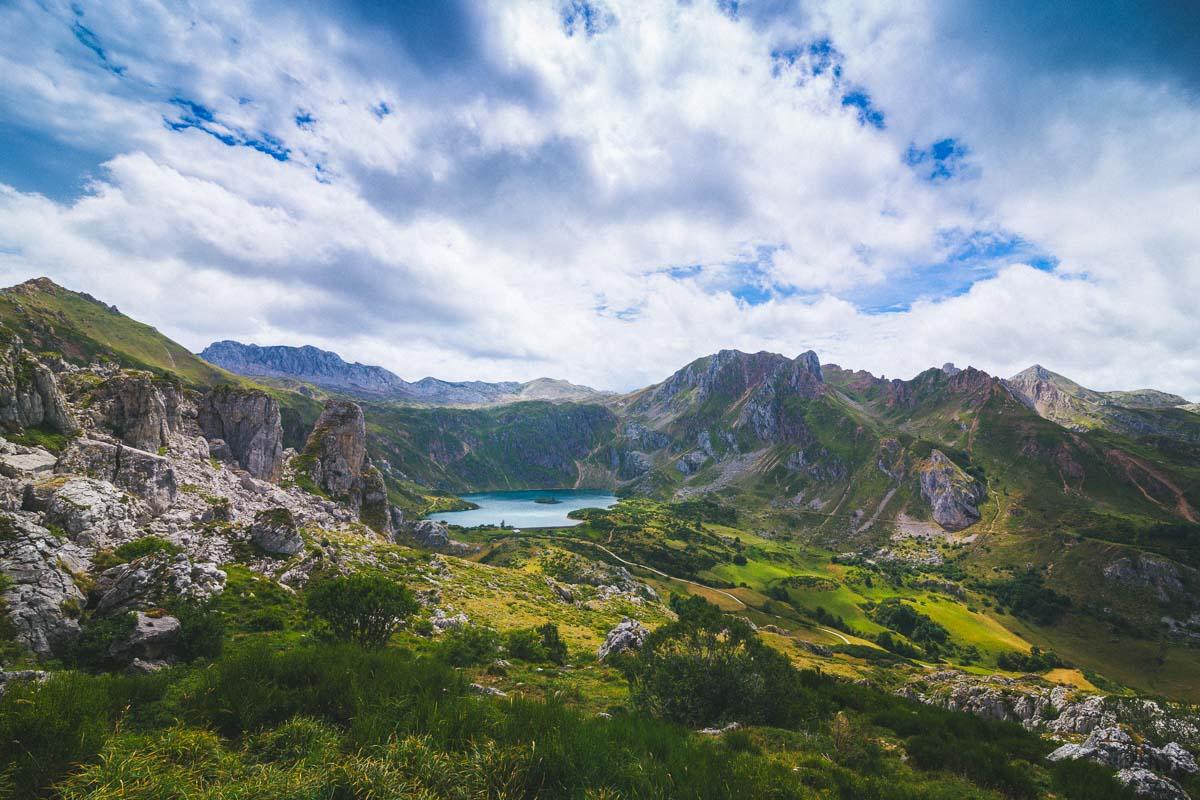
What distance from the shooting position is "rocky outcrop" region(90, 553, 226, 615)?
2423 centimetres

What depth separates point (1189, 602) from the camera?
142750mm

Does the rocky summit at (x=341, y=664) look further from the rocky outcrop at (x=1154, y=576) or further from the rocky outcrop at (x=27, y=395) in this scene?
the rocky outcrop at (x=1154, y=576)

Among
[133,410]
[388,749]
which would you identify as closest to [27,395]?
[133,410]

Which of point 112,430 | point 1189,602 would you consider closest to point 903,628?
point 1189,602

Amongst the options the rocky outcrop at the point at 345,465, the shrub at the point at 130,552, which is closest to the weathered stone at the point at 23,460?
the shrub at the point at 130,552

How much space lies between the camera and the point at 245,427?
9219 cm

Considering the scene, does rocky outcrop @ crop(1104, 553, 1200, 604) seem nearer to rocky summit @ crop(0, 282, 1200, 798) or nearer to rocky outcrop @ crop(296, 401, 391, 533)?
rocky summit @ crop(0, 282, 1200, 798)

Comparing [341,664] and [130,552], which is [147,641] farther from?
[130,552]

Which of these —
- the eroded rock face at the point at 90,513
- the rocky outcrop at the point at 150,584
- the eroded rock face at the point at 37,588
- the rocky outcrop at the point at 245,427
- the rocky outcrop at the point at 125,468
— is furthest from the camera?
the rocky outcrop at the point at 245,427

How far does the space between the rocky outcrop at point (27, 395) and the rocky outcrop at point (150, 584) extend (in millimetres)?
32371

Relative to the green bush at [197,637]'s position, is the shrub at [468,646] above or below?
below

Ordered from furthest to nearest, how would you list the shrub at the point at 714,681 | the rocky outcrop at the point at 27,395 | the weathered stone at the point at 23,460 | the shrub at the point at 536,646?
the rocky outcrop at the point at 27,395 → the shrub at the point at 536,646 → the weathered stone at the point at 23,460 → the shrub at the point at 714,681

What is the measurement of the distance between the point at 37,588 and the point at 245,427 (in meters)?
85.6

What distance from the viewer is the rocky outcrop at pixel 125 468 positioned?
143ft
